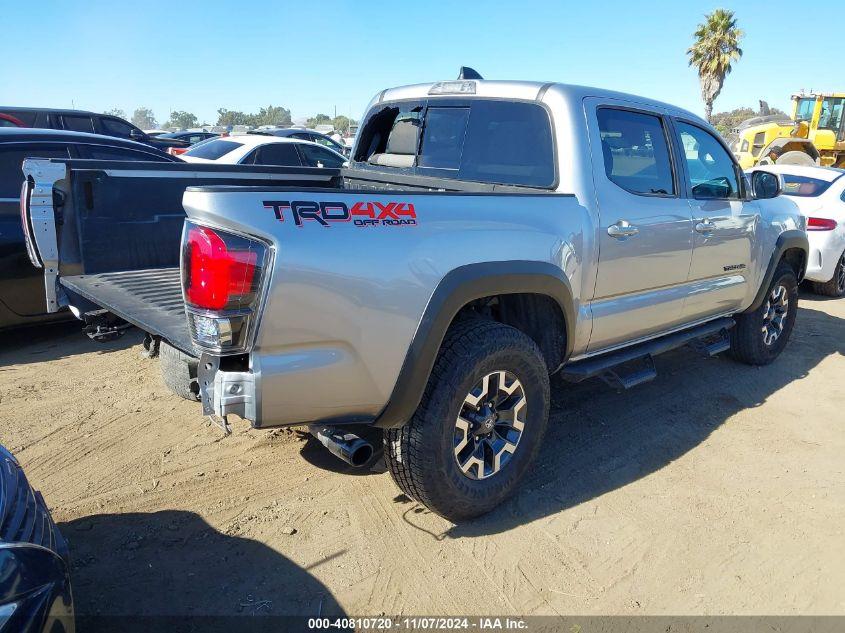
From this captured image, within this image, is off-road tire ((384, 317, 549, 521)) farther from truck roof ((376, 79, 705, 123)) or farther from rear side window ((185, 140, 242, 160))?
rear side window ((185, 140, 242, 160))

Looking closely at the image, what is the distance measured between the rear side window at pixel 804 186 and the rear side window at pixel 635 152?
17.2 feet

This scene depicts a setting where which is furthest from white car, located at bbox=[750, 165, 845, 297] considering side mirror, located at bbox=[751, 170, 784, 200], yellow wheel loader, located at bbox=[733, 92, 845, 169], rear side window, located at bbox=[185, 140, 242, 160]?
yellow wheel loader, located at bbox=[733, 92, 845, 169]

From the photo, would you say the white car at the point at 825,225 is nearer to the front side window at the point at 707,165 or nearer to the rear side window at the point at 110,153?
the front side window at the point at 707,165

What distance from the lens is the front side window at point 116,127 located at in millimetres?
12361

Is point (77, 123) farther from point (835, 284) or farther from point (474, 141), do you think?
point (835, 284)

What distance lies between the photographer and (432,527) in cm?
312

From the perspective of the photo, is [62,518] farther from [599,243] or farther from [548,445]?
[599,243]

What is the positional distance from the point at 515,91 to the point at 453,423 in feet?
6.38

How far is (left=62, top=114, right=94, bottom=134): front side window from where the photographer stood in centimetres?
1193

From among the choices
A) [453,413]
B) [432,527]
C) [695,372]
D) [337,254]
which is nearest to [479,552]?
[432,527]

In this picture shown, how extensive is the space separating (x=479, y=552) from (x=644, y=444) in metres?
1.61

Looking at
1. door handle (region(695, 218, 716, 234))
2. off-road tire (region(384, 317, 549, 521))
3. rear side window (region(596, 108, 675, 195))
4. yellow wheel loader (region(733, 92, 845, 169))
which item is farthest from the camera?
yellow wheel loader (region(733, 92, 845, 169))

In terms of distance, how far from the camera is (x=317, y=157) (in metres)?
10.6

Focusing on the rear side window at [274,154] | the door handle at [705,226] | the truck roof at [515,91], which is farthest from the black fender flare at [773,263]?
the rear side window at [274,154]
